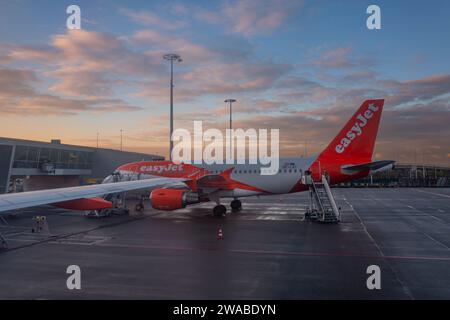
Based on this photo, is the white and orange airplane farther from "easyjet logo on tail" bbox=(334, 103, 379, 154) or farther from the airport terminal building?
the airport terminal building

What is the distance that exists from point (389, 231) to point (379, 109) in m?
9.29

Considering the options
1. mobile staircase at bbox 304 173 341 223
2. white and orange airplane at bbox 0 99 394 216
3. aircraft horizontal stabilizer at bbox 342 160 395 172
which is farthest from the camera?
white and orange airplane at bbox 0 99 394 216

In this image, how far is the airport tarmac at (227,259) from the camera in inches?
417

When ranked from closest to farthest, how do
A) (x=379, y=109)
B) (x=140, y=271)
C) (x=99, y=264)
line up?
1. (x=140, y=271)
2. (x=99, y=264)
3. (x=379, y=109)

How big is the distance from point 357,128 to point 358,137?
0.66m

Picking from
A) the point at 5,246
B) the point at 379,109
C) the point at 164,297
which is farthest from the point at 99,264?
the point at 379,109

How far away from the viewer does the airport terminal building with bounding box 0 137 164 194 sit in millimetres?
35250

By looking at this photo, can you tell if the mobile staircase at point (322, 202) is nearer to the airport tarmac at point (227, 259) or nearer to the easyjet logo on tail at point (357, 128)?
the airport tarmac at point (227, 259)

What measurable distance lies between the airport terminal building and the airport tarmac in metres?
13.0

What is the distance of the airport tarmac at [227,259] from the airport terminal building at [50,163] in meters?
13.0

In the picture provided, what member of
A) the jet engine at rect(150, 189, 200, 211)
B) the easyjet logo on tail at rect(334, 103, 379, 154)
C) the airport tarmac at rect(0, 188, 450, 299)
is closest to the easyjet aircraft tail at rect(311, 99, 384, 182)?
the easyjet logo on tail at rect(334, 103, 379, 154)

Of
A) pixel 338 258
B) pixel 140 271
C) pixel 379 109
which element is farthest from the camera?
pixel 379 109

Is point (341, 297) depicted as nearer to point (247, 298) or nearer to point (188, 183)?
point (247, 298)

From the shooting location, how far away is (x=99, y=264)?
44.7ft
